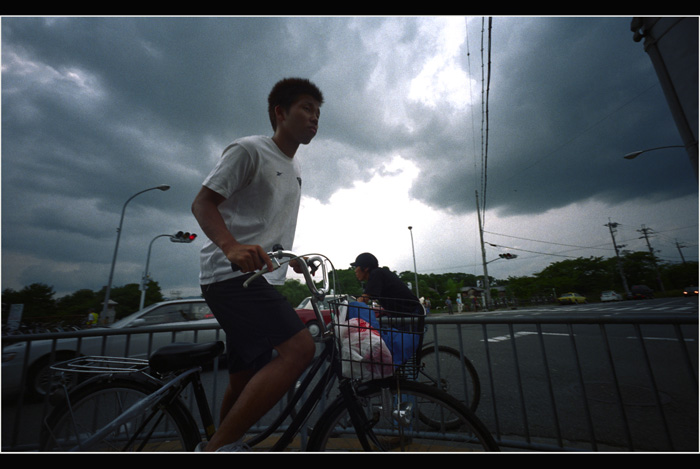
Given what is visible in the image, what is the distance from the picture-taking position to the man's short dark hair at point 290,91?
1853mm

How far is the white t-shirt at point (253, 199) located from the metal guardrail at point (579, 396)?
1.34 m

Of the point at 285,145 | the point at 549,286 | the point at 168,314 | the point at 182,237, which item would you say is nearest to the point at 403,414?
the point at 285,145

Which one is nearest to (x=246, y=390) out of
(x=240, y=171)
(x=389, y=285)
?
(x=240, y=171)

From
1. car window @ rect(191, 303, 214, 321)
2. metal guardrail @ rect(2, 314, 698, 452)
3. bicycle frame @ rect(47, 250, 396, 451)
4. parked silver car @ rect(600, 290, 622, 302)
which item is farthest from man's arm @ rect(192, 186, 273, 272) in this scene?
parked silver car @ rect(600, 290, 622, 302)

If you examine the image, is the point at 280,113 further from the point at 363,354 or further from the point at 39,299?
the point at 39,299

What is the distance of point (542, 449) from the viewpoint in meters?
2.29

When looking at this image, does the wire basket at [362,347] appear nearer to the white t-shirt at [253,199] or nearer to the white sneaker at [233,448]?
the white t-shirt at [253,199]

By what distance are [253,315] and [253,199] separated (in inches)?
23.7

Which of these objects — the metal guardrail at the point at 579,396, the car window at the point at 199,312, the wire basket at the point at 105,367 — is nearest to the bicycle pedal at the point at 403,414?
the metal guardrail at the point at 579,396

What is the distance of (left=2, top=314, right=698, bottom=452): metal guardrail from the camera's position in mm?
2178

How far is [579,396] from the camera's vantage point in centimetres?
365

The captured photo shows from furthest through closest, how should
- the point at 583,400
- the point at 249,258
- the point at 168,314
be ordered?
the point at 168,314 → the point at 583,400 → the point at 249,258
